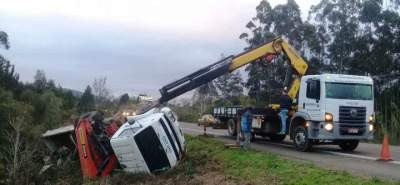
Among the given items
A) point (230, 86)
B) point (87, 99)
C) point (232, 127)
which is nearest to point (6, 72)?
point (87, 99)

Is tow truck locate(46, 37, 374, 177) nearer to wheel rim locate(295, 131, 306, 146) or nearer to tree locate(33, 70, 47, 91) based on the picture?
wheel rim locate(295, 131, 306, 146)

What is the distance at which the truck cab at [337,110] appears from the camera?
17906 millimetres

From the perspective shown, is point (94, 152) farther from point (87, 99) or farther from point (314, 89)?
point (87, 99)

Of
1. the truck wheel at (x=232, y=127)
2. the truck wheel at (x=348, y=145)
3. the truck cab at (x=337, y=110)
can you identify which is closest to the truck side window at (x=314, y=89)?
the truck cab at (x=337, y=110)

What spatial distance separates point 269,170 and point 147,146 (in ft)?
13.4

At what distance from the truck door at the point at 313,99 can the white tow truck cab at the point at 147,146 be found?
184 inches

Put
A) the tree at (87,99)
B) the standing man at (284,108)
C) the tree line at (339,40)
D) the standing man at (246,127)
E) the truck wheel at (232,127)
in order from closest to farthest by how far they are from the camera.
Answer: the standing man at (246,127) → the standing man at (284,108) → the truck wheel at (232,127) → the tree line at (339,40) → the tree at (87,99)

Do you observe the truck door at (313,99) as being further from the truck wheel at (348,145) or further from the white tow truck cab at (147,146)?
the white tow truck cab at (147,146)

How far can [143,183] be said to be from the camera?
1627 cm

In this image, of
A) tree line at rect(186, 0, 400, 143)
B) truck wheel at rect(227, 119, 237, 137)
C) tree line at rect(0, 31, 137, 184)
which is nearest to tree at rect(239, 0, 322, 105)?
tree line at rect(186, 0, 400, 143)

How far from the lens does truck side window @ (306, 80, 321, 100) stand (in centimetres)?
1833

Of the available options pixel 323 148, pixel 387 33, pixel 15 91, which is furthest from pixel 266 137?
pixel 15 91

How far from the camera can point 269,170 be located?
563 inches

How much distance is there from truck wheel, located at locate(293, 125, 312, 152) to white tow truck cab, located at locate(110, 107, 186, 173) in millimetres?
4308
